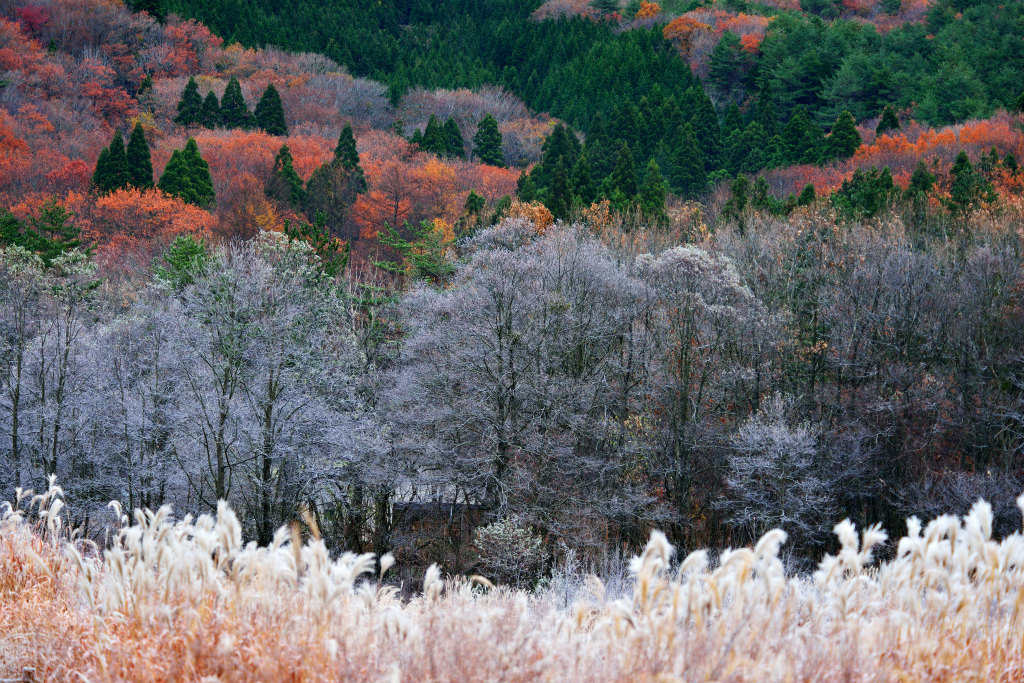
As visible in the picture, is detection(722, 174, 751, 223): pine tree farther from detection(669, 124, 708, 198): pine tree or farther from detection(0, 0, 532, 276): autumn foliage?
detection(0, 0, 532, 276): autumn foliage

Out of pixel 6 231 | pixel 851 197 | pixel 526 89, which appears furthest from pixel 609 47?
pixel 6 231

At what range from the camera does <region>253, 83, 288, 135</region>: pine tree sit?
66.8m

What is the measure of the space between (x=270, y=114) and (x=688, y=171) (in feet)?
116

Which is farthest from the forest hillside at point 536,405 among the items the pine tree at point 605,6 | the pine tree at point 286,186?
the pine tree at point 605,6

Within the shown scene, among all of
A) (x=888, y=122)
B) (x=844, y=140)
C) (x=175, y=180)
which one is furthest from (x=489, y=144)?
(x=888, y=122)

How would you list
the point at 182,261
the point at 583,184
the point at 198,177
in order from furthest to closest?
the point at 198,177 → the point at 583,184 → the point at 182,261

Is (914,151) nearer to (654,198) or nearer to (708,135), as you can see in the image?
(654,198)

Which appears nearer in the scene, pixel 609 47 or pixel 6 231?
pixel 6 231

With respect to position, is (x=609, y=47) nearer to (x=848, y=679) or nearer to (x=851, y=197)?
(x=851, y=197)

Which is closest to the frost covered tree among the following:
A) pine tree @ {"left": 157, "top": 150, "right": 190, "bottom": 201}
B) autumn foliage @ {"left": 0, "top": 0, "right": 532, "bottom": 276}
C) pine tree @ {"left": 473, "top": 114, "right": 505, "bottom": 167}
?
autumn foliage @ {"left": 0, "top": 0, "right": 532, "bottom": 276}

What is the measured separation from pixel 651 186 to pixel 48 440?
2957 cm

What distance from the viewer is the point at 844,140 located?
156 ft

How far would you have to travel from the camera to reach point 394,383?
2509 cm

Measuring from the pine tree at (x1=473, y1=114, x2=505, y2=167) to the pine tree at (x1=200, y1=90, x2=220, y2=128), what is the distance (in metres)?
22.0
